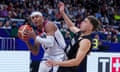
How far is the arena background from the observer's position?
10.1 m

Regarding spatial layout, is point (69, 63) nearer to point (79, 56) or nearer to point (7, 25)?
point (79, 56)

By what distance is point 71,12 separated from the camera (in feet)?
57.9

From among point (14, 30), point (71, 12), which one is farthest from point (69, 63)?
point (71, 12)

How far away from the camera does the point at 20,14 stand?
49.6ft

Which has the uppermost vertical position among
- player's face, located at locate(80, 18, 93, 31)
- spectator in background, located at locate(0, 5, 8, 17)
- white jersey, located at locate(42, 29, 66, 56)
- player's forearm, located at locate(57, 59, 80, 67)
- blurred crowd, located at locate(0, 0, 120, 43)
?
player's face, located at locate(80, 18, 93, 31)

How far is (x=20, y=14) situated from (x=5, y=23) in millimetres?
1789

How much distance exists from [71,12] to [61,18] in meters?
1.82

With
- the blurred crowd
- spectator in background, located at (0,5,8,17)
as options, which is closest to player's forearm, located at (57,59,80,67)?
the blurred crowd

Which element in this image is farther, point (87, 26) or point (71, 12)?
point (71, 12)

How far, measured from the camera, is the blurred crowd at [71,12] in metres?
14.6

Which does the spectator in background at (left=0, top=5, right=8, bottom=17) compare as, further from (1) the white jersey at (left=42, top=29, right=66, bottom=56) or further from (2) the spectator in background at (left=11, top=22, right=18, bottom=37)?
(1) the white jersey at (left=42, top=29, right=66, bottom=56)

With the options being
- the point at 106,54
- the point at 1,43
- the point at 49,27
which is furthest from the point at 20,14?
the point at 49,27

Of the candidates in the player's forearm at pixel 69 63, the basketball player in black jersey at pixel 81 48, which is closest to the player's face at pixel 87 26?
the basketball player in black jersey at pixel 81 48

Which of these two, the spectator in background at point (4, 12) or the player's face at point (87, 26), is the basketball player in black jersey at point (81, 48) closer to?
the player's face at point (87, 26)
